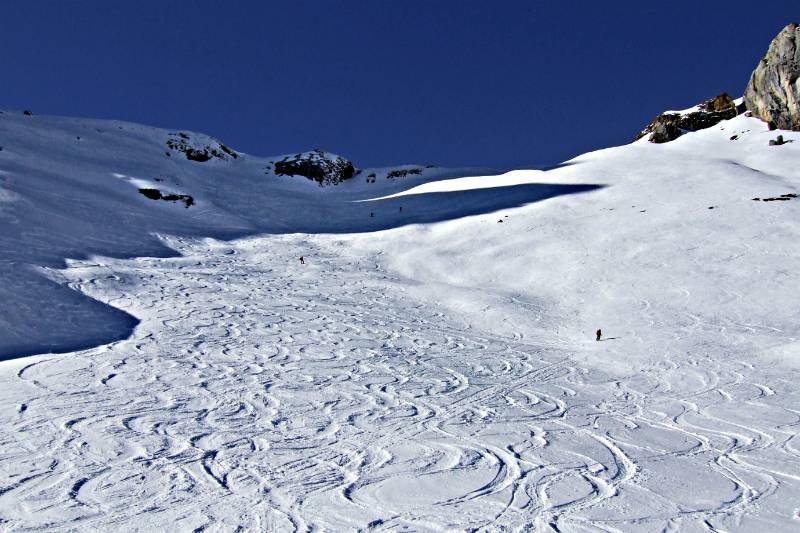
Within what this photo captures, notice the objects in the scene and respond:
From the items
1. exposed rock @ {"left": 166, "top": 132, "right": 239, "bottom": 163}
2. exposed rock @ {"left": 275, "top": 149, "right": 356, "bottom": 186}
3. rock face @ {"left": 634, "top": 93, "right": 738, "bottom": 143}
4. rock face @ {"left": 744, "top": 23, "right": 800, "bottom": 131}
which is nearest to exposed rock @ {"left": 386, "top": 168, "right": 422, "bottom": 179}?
exposed rock @ {"left": 275, "top": 149, "right": 356, "bottom": 186}

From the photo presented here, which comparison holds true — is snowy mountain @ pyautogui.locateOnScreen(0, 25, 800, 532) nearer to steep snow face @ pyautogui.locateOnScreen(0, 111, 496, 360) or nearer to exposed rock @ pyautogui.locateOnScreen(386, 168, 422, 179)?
steep snow face @ pyautogui.locateOnScreen(0, 111, 496, 360)

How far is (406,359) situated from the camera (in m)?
12.2

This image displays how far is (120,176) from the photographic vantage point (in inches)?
1276

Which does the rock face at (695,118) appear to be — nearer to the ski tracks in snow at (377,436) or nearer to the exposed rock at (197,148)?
the exposed rock at (197,148)

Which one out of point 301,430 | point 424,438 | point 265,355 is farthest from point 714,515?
point 265,355

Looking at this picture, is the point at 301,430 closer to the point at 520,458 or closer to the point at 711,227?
the point at 520,458

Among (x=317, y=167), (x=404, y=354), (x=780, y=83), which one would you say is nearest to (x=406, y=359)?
(x=404, y=354)

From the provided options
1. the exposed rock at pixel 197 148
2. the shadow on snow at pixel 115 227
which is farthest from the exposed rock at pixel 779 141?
the exposed rock at pixel 197 148

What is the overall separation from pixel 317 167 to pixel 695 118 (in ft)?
100

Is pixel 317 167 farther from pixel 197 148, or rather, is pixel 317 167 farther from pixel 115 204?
pixel 115 204

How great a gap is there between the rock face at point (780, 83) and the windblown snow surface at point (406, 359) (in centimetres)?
1003

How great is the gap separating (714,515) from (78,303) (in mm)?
14031

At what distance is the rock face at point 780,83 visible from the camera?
37969 mm

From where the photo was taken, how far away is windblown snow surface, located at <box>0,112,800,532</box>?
18.8 feet
